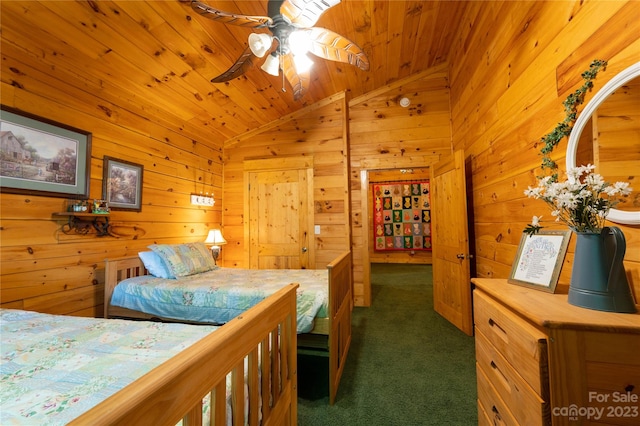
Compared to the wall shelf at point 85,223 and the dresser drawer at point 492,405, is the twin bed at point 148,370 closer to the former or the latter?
the wall shelf at point 85,223

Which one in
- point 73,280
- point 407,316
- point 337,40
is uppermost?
point 337,40

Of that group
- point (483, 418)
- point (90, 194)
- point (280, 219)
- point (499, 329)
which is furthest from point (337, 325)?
point (90, 194)

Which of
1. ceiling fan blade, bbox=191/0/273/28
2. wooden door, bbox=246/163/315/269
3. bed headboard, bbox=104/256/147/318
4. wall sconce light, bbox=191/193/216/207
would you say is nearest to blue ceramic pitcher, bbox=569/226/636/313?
ceiling fan blade, bbox=191/0/273/28

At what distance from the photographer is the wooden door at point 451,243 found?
8.66ft

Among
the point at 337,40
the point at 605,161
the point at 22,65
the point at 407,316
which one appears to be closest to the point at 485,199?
the point at 605,161

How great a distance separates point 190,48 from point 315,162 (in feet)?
6.64

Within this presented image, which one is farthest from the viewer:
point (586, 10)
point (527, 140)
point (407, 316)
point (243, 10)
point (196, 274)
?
point (407, 316)

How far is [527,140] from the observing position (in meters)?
1.70

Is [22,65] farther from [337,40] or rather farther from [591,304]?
[591,304]

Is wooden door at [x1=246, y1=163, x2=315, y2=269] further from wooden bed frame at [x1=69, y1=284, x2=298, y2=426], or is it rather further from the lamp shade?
wooden bed frame at [x1=69, y1=284, x2=298, y2=426]

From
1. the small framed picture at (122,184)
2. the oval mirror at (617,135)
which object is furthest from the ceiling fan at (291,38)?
the small framed picture at (122,184)

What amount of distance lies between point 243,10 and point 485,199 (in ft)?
9.01

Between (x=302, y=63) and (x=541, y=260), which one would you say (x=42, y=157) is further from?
(x=541, y=260)

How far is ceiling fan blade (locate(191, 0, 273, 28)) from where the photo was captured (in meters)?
1.34
